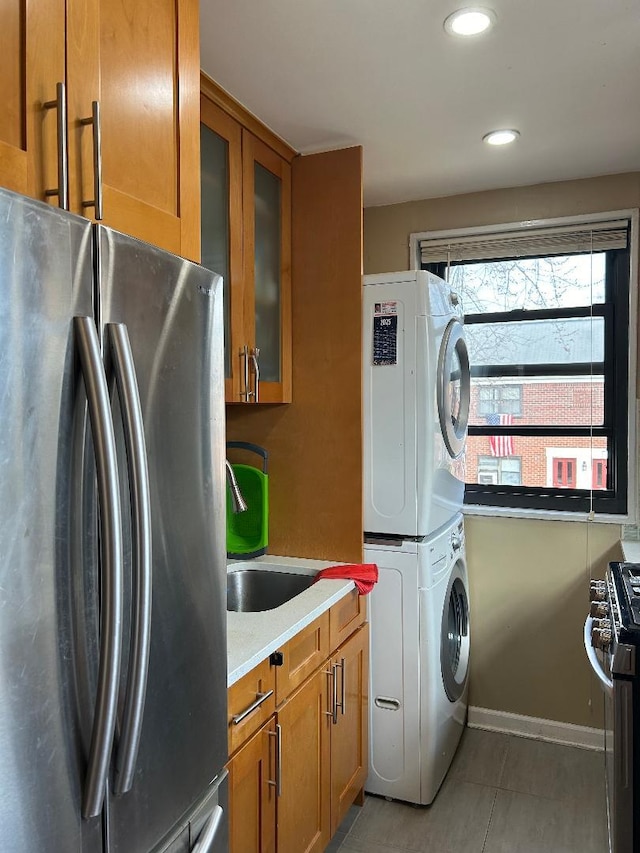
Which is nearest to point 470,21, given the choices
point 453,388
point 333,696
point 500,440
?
point 453,388

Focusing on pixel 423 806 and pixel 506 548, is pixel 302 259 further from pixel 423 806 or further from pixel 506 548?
pixel 423 806

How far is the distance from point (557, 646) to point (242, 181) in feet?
7.66

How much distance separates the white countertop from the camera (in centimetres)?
155

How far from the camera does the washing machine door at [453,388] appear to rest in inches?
97.6

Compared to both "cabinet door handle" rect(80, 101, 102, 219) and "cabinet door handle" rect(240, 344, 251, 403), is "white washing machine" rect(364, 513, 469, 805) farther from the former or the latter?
"cabinet door handle" rect(80, 101, 102, 219)

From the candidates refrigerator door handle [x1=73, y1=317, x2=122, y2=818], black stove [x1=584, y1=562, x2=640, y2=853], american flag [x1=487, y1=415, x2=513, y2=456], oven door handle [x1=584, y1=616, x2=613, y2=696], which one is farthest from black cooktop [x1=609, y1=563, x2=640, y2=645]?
refrigerator door handle [x1=73, y1=317, x2=122, y2=818]

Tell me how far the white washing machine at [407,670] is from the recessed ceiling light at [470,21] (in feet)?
5.25

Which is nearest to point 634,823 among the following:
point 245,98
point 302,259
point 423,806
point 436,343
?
point 423,806

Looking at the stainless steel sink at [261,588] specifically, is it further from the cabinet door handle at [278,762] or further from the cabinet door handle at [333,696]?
the cabinet door handle at [278,762]

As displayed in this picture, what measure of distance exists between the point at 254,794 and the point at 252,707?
0.76ft

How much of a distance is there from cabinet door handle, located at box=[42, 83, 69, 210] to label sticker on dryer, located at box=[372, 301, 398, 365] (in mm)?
1580

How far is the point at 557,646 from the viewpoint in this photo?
293 centimetres

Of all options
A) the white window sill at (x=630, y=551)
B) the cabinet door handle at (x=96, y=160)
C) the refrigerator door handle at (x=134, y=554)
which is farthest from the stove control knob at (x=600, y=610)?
the cabinet door handle at (x=96, y=160)

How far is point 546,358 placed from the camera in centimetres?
299
